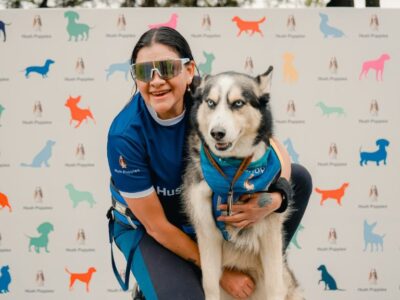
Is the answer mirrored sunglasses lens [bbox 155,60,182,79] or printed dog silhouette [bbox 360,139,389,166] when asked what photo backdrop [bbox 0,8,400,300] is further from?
mirrored sunglasses lens [bbox 155,60,182,79]

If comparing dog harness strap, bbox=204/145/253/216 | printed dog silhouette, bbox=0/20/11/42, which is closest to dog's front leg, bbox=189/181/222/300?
dog harness strap, bbox=204/145/253/216

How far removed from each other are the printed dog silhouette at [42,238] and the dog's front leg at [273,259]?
2.10 metres

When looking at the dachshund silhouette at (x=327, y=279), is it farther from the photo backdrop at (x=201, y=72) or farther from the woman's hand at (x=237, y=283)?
the woman's hand at (x=237, y=283)

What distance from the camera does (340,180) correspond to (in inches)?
139

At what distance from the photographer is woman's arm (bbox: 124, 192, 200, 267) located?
6.36 feet

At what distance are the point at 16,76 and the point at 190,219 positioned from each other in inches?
84.7

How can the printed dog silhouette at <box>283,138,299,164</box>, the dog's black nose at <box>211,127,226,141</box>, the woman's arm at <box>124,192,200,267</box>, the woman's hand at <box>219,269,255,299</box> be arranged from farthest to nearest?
the printed dog silhouette at <box>283,138,299,164</box>
the woman's hand at <box>219,269,255,299</box>
the woman's arm at <box>124,192,200,267</box>
the dog's black nose at <box>211,127,226,141</box>

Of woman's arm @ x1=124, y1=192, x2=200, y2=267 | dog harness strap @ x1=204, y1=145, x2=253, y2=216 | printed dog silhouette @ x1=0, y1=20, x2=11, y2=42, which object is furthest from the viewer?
printed dog silhouette @ x1=0, y1=20, x2=11, y2=42

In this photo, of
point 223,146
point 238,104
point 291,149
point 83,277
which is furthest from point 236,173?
point 83,277

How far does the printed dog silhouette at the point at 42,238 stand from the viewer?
3.51 m

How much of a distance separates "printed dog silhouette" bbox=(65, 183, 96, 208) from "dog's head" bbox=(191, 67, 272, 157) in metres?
1.86

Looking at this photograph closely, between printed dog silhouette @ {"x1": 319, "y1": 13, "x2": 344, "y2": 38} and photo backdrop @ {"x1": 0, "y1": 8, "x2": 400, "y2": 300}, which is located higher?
printed dog silhouette @ {"x1": 319, "y1": 13, "x2": 344, "y2": 38}

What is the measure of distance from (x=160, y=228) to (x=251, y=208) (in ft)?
1.31

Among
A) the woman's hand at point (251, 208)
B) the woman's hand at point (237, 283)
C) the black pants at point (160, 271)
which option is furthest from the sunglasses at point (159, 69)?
the woman's hand at point (237, 283)
